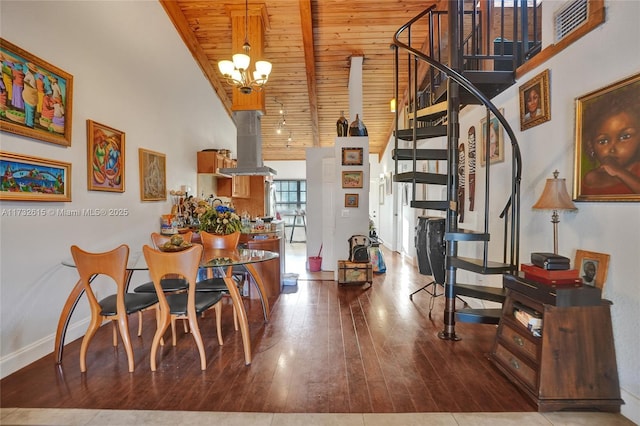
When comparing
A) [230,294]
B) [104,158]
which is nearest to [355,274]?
[230,294]

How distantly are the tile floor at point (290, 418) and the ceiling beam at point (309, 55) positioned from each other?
16.9 ft

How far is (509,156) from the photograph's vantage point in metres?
2.98

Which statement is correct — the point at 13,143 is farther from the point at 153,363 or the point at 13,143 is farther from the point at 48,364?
the point at 153,363

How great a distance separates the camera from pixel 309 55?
564 cm

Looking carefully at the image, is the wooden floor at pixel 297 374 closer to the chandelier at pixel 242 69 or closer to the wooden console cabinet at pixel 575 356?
the wooden console cabinet at pixel 575 356

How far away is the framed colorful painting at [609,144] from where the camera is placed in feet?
5.72

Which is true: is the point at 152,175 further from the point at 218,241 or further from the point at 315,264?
the point at 315,264

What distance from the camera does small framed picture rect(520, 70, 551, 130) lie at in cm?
241

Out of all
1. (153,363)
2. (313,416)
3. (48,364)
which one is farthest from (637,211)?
(48,364)

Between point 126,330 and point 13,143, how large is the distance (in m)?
1.59

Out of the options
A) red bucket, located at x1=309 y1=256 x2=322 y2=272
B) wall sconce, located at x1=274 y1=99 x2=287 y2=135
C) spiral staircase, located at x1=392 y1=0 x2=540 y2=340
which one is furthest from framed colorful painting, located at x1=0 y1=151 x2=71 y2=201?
wall sconce, located at x1=274 y1=99 x2=287 y2=135

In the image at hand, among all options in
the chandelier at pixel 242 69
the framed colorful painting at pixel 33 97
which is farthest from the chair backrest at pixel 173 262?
the chandelier at pixel 242 69

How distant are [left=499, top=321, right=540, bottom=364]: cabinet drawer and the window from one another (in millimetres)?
8588

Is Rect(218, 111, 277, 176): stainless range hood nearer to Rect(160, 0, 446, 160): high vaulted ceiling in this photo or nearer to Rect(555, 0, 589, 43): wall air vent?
Rect(160, 0, 446, 160): high vaulted ceiling
